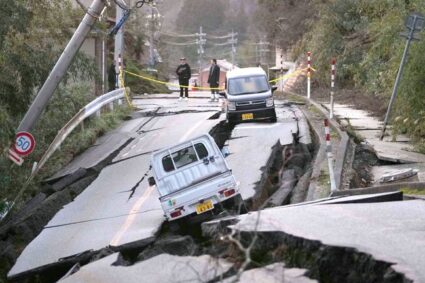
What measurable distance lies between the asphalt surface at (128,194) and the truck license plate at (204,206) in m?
0.79

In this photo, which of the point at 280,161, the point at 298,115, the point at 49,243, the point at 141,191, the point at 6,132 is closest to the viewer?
the point at 49,243

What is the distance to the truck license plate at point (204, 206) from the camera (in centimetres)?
1176

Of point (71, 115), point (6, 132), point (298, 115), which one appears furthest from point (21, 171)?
point (298, 115)

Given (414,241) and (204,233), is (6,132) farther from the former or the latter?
(414,241)

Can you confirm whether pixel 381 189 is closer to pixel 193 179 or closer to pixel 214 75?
pixel 193 179

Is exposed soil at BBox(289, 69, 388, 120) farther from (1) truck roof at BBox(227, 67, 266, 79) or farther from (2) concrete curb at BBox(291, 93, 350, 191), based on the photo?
(2) concrete curb at BBox(291, 93, 350, 191)

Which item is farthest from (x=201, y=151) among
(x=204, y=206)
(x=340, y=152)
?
(x=340, y=152)

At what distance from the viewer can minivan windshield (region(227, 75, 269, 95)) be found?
79.2 feet

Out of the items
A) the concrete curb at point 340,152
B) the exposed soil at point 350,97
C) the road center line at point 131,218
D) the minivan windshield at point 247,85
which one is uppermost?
the minivan windshield at point 247,85

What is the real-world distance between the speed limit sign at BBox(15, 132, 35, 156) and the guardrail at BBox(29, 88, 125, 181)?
127 centimetres

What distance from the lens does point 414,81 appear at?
18.2 meters

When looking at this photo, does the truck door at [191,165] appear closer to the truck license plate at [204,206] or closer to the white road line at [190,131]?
the truck license plate at [204,206]

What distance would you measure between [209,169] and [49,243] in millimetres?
2944

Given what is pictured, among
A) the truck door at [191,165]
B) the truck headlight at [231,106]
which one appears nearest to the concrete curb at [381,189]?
the truck door at [191,165]
